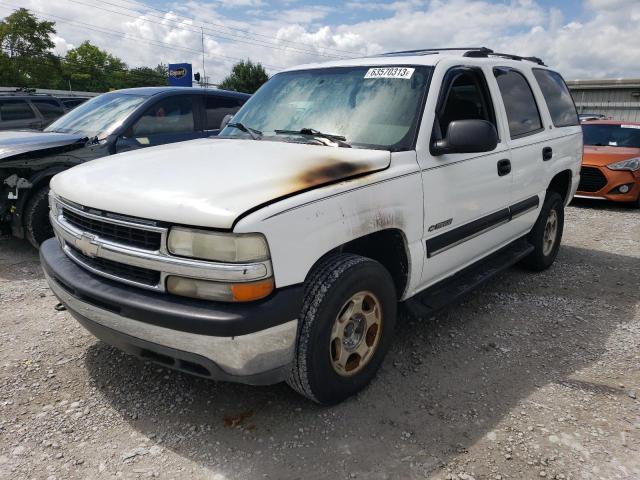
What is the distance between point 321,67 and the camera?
12.3 ft

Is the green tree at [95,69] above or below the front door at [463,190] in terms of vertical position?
above

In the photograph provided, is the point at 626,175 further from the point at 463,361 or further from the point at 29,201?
the point at 29,201

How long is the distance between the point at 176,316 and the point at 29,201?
378 cm

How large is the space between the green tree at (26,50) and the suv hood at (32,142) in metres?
51.4

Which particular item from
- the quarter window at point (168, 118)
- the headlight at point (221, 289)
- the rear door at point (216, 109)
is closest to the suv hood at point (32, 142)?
the quarter window at point (168, 118)

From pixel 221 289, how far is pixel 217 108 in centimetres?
513

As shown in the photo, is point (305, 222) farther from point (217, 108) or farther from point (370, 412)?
point (217, 108)

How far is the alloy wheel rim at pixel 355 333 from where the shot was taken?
265cm

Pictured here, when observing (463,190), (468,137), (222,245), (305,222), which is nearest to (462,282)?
(463,190)

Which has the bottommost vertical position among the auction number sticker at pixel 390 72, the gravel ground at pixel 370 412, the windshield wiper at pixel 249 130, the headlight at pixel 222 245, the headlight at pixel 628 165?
the gravel ground at pixel 370 412

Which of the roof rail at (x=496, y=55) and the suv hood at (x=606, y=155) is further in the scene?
the suv hood at (x=606, y=155)

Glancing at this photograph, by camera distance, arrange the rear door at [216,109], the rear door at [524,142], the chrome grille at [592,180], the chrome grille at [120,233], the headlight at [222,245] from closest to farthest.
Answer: the headlight at [222,245] → the chrome grille at [120,233] → the rear door at [524,142] → the rear door at [216,109] → the chrome grille at [592,180]

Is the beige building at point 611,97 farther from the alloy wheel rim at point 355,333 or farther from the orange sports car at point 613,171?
the alloy wheel rim at point 355,333

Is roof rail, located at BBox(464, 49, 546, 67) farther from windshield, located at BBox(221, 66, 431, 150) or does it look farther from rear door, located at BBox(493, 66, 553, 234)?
windshield, located at BBox(221, 66, 431, 150)
